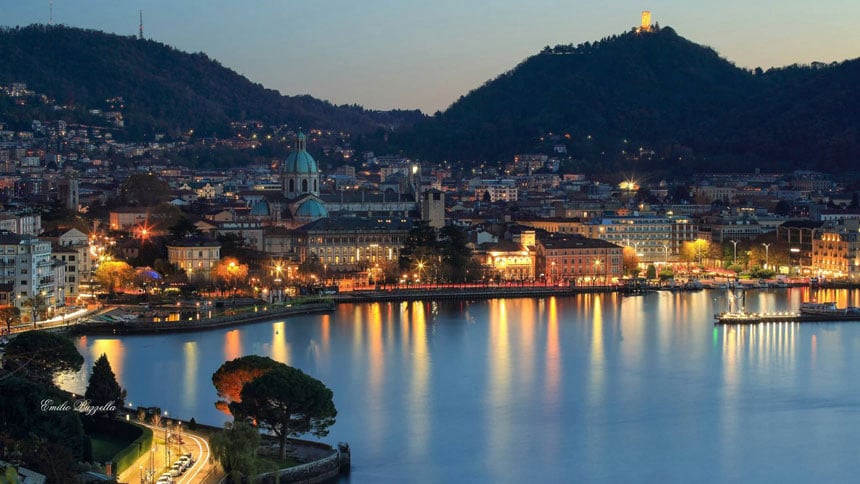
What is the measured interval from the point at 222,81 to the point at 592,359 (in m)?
64.2

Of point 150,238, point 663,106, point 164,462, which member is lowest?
point 164,462

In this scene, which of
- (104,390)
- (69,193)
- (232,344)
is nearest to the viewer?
(104,390)

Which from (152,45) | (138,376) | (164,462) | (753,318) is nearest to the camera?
(164,462)

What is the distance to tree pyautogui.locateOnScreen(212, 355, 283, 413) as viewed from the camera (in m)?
12.8

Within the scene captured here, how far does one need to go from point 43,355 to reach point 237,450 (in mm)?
3649

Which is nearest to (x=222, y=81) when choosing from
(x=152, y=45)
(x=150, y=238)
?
(x=152, y=45)

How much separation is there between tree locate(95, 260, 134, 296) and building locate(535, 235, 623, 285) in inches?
300

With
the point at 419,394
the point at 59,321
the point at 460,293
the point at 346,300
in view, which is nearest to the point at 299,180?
the point at 460,293

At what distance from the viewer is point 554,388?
15.7 meters

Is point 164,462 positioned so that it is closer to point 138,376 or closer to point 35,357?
point 35,357

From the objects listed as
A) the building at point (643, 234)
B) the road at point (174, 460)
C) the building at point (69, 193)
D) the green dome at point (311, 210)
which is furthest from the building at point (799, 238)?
the road at point (174, 460)

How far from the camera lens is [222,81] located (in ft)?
262

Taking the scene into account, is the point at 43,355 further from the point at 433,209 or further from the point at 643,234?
the point at 643,234

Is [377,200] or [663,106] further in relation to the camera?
[663,106]
